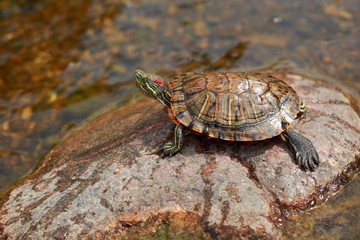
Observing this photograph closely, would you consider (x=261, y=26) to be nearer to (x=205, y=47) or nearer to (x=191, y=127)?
(x=205, y=47)

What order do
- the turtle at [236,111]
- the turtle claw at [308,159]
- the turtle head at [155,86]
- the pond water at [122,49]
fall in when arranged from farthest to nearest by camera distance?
the pond water at [122,49] → the turtle head at [155,86] → the turtle at [236,111] → the turtle claw at [308,159]

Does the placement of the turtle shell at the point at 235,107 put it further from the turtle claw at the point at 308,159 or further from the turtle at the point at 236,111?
the turtle claw at the point at 308,159

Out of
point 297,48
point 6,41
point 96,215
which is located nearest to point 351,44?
point 297,48

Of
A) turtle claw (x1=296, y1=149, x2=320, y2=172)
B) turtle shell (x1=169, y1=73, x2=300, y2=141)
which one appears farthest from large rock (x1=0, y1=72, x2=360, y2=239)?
turtle shell (x1=169, y1=73, x2=300, y2=141)

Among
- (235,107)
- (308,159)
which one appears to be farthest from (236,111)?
(308,159)

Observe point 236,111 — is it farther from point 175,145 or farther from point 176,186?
point 176,186

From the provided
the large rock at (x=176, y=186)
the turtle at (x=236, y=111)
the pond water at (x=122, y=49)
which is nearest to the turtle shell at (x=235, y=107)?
the turtle at (x=236, y=111)
